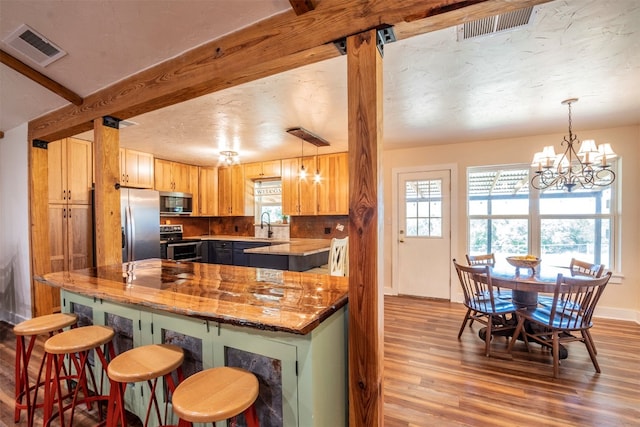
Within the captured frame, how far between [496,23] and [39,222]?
15.1ft

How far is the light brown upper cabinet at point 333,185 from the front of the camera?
15.1ft

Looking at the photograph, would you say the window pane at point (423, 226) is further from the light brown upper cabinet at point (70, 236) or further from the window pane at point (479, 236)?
the light brown upper cabinet at point (70, 236)

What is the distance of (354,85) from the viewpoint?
1330mm

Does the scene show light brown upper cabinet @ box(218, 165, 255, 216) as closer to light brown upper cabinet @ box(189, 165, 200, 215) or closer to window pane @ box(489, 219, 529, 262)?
light brown upper cabinet @ box(189, 165, 200, 215)

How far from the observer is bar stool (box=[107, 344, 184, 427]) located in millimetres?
1248

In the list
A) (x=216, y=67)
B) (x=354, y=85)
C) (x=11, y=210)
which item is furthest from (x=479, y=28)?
(x=11, y=210)

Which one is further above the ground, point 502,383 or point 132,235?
point 132,235

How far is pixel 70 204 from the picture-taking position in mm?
3711

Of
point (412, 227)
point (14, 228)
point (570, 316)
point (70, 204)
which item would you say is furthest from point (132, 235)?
point (570, 316)

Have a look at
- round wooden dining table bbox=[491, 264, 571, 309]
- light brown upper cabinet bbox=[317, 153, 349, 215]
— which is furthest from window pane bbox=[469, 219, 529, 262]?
light brown upper cabinet bbox=[317, 153, 349, 215]

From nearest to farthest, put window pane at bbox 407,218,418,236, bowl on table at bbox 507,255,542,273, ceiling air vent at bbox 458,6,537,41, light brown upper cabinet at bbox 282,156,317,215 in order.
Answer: ceiling air vent at bbox 458,6,537,41 → bowl on table at bbox 507,255,542,273 → window pane at bbox 407,218,418,236 → light brown upper cabinet at bbox 282,156,317,215

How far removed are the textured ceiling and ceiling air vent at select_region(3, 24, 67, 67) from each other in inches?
2.0

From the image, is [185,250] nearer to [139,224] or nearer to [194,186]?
[139,224]

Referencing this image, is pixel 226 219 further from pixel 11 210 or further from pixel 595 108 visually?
pixel 595 108
